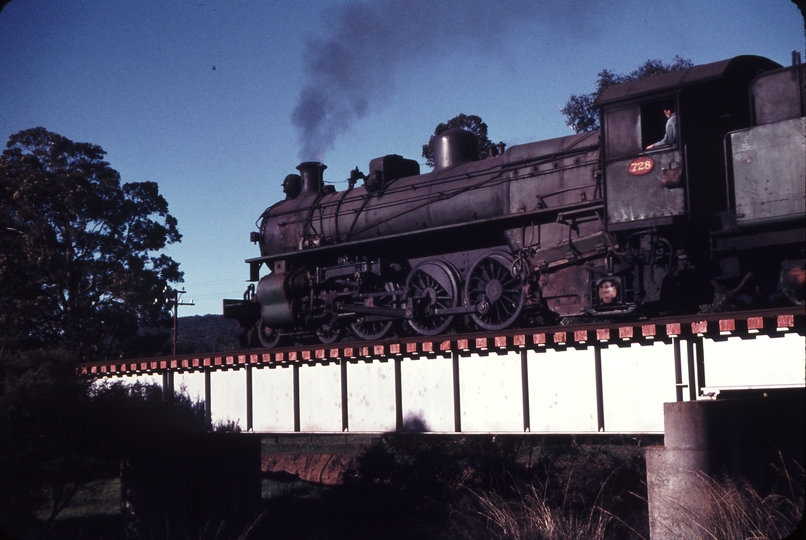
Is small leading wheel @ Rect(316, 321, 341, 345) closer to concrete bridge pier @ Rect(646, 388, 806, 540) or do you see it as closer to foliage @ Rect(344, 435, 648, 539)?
foliage @ Rect(344, 435, 648, 539)

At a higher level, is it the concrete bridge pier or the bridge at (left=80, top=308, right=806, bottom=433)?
the bridge at (left=80, top=308, right=806, bottom=433)

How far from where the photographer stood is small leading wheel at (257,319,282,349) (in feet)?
61.1

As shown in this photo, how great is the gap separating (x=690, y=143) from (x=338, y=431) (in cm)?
793

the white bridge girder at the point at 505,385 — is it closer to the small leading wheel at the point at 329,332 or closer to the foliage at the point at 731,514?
the foliage at the point at 731,514

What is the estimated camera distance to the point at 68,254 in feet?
107

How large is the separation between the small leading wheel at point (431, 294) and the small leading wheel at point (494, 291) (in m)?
0.42

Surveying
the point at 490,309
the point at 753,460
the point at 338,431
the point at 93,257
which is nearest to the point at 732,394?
the point at 753,460

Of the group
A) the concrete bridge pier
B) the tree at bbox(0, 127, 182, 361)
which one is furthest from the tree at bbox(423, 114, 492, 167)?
the concrete bridge pier

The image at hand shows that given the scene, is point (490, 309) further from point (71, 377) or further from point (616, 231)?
point (71, 377)

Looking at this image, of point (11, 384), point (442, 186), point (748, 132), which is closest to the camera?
point (748, 132)

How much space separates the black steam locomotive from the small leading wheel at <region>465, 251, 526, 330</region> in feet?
0.12

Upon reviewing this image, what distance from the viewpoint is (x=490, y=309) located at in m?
14.6

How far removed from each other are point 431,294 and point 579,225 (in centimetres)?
351

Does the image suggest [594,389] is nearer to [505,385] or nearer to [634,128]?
[505,385]
